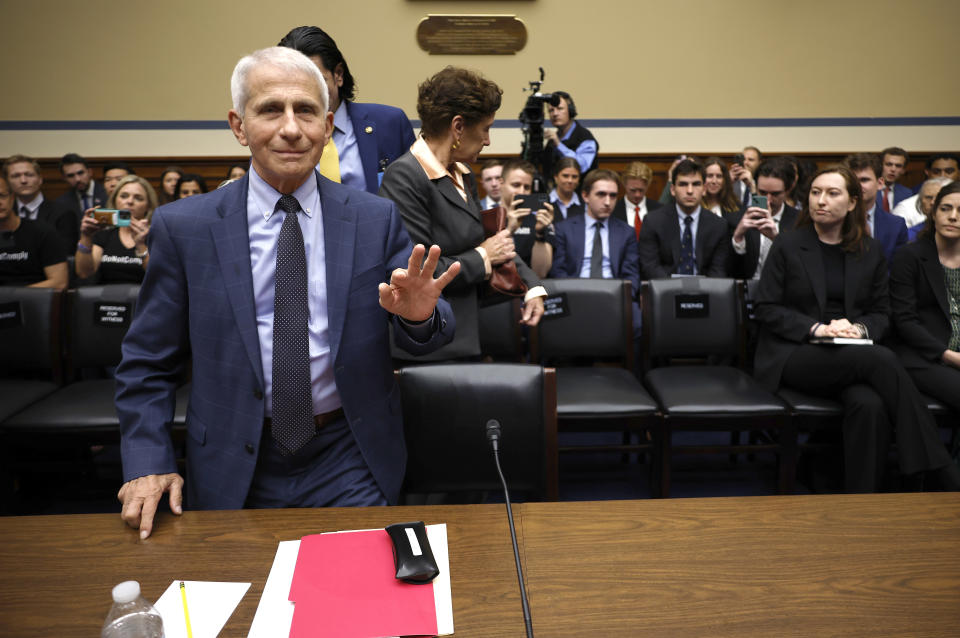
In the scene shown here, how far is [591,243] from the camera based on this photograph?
13.4 ft

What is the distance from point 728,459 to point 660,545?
2422mm

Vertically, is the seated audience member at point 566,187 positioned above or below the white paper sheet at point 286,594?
above

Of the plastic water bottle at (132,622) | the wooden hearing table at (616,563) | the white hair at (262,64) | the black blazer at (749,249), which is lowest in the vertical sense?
the wooden hearing table at (616,563)

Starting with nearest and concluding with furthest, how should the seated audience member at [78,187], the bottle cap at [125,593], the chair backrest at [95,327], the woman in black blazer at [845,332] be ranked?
the bottle cap at [125,593]
the woman in black blazer at [845,332]
the chair backrest at [95,327]
the seated audience member at [78,187]

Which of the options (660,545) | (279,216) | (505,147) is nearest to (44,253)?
(279,216)

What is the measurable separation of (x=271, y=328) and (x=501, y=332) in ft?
5.51

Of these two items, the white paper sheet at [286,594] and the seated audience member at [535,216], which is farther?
the seated audience member at [535,216]

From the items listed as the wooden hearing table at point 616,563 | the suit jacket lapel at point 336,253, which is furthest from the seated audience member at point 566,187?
the wooden hearing table at point 616,563

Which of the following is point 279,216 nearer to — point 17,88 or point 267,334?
point 267,334

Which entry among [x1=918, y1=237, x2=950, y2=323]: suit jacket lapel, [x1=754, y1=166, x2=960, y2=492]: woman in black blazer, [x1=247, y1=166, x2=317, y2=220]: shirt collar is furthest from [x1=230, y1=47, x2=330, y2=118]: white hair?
[x1=918, y1=237, x2=950, y2=323]: suit jacket lapel

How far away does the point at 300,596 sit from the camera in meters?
0.93

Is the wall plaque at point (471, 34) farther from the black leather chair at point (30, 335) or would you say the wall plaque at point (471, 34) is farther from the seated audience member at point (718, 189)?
the black leather chair at point (30, 335)

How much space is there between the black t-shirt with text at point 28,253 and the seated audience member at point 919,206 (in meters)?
5.48

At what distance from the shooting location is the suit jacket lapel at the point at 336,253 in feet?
4.44
